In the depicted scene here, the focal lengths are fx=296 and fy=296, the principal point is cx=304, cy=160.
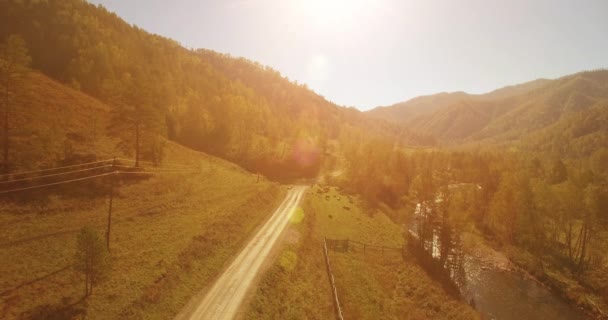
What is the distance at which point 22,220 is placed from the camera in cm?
3183

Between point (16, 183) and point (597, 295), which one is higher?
point (16, 183)

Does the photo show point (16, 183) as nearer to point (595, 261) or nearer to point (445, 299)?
point (445, 299)

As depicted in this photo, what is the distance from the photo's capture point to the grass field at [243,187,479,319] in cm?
3058

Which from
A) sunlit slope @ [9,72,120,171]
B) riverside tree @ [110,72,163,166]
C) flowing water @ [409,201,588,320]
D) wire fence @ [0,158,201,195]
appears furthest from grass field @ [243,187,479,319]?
sunlit slope @ [9,72,120,171]

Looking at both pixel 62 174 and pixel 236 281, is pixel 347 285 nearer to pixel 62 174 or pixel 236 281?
pixel 236 281

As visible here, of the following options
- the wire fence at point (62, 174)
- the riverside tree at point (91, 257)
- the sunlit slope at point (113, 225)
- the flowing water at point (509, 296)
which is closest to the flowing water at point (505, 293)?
the flowing water at point (509, 296)

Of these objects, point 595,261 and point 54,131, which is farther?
point 595,261

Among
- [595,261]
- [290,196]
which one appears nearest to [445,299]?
[595,261]

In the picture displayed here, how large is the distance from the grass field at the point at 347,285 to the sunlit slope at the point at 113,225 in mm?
7184

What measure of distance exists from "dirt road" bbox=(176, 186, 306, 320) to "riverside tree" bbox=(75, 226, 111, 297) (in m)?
7.64

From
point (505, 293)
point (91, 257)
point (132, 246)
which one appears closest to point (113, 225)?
point (132, 246)

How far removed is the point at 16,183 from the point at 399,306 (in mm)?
49022

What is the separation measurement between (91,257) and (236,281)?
45.0 feet

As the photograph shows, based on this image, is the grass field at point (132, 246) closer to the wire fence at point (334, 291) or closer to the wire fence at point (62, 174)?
the wire fence at point (62, 174)
